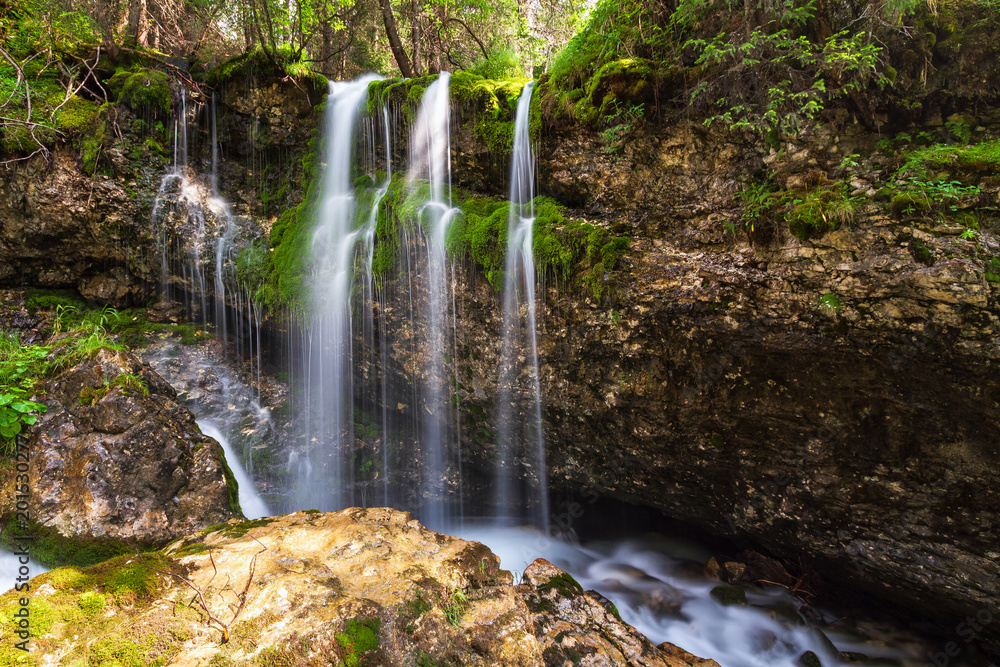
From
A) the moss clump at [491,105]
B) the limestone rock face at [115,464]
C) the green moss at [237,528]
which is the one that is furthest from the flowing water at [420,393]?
the green moss at [237,528]

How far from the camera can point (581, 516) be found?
622cm

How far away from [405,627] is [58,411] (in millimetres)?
4353

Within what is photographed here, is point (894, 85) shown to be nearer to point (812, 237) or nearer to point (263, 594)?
point (812, 237)

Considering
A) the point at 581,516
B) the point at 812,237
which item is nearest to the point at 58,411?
the point at 581,516

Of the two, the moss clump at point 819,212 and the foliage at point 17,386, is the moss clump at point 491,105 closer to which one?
the moss clump at point 819,212

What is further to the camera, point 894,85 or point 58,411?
point 58,411

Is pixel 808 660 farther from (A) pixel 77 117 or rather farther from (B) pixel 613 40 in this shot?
(A) pixel 77 117

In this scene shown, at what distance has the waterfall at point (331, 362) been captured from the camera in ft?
20.8

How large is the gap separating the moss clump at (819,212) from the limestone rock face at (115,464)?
600cm

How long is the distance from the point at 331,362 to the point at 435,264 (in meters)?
2.44

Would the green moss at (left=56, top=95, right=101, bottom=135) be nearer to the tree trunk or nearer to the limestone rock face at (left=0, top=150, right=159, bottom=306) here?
the limestone rock face at (left=0, top=150, right=159, bottom=306)

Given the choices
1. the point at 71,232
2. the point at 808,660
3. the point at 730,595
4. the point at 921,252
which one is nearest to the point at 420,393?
the point at 730,595

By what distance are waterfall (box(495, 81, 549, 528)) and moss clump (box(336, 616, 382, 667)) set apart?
3257 millimetres

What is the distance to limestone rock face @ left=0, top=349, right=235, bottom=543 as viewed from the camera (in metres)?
3.88
